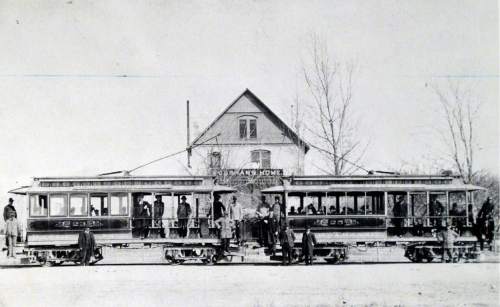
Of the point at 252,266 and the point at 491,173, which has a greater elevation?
the point at 491,173

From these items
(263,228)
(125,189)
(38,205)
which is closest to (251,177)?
(263,228)

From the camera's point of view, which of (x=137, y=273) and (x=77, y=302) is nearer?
(x=77, y=302)

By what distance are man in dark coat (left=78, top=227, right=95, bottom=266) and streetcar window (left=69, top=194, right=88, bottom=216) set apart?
90 centimetres

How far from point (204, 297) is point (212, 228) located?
650 cm

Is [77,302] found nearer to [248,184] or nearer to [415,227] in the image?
[415,227]

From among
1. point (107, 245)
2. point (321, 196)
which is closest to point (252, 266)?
point (321, 196)

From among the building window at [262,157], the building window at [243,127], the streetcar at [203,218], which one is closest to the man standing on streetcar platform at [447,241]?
the streetcar at [203,218]

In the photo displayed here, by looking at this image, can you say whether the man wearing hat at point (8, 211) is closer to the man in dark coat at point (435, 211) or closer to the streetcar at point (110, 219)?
the streetcar at point (110, 219)

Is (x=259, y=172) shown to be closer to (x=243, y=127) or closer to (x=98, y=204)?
(x=243, y=127)

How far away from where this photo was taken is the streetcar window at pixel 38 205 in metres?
21.7

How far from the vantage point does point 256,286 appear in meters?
16.5

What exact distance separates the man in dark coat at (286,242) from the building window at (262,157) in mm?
21738

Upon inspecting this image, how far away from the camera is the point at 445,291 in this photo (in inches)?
638

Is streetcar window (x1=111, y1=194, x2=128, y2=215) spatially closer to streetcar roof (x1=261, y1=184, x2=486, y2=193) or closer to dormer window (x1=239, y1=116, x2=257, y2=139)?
streetcar roof (x1=261, y1=184, x2=486, y2=193)
